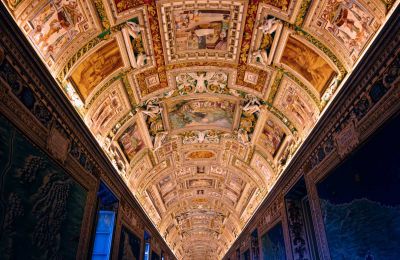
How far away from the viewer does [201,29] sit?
943 cm

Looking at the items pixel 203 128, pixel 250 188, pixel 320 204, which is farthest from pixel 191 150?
pixel 320 204

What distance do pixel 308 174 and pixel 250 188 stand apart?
9266mm

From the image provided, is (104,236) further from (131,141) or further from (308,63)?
(308,63)

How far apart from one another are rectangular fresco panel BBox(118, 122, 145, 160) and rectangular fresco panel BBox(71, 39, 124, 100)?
10.7ft

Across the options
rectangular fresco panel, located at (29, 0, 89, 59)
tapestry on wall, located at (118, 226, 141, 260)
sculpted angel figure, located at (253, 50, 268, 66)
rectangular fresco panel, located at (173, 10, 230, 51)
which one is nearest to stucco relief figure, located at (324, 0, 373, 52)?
sculpted angel figure, located at (253, 50, 268, 66)

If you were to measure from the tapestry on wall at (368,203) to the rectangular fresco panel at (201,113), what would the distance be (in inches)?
251

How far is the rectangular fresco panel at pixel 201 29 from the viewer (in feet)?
29.3

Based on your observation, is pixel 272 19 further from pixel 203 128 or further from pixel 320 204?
pixel 203 128

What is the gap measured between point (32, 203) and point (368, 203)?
6.56 m

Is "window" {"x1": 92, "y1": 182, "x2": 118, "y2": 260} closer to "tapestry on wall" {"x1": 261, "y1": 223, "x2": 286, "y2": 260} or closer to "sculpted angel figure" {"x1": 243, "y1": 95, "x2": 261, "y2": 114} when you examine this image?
"sculpted angel figure" {"x1": 243, "y1": 95, "x2": 261, "y2": 114}

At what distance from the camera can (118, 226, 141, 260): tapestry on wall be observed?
39.0 ft

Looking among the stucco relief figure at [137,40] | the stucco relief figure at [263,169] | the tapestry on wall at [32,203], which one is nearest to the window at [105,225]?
the tapestry on wall at [32,203]

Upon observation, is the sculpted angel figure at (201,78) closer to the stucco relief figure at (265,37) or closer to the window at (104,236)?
the stucco relief figure at (265,37)

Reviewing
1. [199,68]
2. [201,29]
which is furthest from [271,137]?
[201,29]
